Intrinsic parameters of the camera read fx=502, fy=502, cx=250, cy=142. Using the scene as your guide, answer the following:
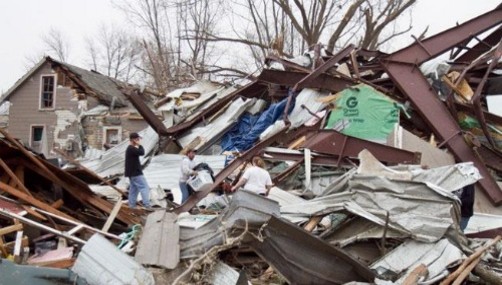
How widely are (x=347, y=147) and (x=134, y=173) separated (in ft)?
12.3

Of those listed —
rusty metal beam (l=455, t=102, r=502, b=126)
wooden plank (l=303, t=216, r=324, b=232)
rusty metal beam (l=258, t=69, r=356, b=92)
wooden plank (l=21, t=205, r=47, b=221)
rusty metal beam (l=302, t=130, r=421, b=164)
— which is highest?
rusty metal beam (l=258, t=69, r=356, b=92)

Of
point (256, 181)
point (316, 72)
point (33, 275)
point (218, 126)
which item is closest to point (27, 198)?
point (33, 275)

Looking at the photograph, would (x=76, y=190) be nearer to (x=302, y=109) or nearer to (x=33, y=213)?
(x=33, y=213)

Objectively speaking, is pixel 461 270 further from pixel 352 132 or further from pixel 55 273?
pixel 352 132

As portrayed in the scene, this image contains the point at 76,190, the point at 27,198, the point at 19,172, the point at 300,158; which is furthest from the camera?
the point at 300,158

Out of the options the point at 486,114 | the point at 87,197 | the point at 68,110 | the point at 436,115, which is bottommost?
the point at 68,110

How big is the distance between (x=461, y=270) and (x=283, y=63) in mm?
7904

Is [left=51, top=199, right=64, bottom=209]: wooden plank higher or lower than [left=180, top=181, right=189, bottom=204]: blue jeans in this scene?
higher

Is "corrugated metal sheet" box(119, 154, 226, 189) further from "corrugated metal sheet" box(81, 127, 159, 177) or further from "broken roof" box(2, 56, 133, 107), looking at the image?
"broken roof" box(2, 56, 133, 107)

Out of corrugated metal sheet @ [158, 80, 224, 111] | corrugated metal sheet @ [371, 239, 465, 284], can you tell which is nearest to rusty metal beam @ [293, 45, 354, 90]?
corrugated metal sheet @ [158, 80, 224, 111]

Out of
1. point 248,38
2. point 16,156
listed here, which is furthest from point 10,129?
point 16,156

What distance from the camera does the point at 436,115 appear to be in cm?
933

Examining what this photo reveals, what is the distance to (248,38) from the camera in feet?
84.2

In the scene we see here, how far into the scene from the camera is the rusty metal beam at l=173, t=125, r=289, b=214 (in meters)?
8.16
